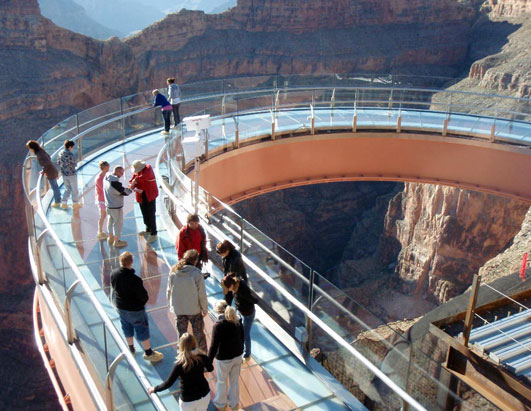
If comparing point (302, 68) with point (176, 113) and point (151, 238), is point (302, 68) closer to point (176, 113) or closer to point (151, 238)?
point (176, 113)

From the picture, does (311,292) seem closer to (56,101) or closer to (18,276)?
(18,276)

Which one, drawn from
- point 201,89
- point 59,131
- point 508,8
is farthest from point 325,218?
point 59,131

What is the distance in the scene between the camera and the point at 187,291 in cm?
599

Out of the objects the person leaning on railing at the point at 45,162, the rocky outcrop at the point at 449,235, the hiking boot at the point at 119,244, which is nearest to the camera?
the hiking boot at the point at 119,244

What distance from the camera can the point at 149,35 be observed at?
48.8 metres

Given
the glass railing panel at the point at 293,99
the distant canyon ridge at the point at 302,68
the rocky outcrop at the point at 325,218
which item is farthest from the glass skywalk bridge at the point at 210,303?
the rocky outcrop at the point at 325,218

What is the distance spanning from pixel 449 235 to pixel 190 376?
30072 millimetres

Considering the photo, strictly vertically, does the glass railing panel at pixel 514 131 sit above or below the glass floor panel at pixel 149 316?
above

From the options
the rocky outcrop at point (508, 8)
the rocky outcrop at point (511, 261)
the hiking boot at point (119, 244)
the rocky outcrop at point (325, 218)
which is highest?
the rocky outcrop at point (508, 8)

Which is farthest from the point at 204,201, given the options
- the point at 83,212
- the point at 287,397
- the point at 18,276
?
the point at 18,276

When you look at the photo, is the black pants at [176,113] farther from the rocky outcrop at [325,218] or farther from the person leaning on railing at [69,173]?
the rocky outcrop at [325,218]

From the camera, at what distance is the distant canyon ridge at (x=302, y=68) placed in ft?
105

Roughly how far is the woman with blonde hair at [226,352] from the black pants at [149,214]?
3521 mm

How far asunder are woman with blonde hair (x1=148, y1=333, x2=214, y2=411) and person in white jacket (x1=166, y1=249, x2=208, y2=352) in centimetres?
87
